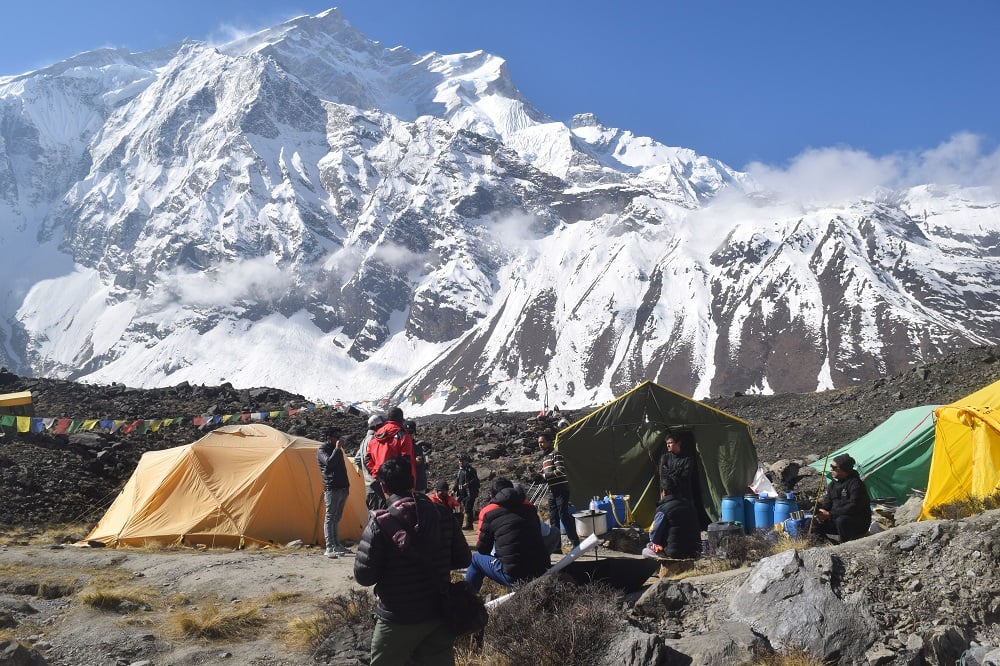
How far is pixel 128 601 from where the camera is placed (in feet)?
30.2

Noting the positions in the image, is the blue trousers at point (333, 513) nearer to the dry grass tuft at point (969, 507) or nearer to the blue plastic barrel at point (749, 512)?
the blue plastic barrel at point (749, 512)

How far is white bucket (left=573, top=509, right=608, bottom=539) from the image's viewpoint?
1059cm

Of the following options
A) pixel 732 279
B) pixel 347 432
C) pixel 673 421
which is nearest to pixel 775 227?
pixel 732 279

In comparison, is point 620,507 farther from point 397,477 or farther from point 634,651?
point 397,477

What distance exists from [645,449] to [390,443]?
22.1 ft

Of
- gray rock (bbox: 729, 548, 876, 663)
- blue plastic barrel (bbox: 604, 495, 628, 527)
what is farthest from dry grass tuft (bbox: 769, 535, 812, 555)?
blue plastic barrel (bbox: 604, 495, 628, 527)

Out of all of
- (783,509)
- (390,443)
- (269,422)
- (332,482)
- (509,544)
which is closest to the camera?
(509,544)

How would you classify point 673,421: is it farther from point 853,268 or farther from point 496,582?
point 853,268

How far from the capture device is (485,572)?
831cm

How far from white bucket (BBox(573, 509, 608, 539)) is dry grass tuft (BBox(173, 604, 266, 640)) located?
4262 mm

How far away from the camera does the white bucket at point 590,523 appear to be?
1059 cm

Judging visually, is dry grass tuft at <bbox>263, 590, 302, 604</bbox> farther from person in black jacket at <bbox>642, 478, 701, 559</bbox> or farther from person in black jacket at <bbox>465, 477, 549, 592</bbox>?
person in black jacket at <bbox>642, 478, 701, 559</bbox>

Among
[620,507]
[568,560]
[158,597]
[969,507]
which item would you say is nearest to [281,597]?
[158,597]

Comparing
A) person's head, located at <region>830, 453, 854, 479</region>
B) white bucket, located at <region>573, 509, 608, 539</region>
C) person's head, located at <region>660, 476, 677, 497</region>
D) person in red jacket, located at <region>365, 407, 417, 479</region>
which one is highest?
person in red jacket, located at <region>365, 407, 417, 479</region>
